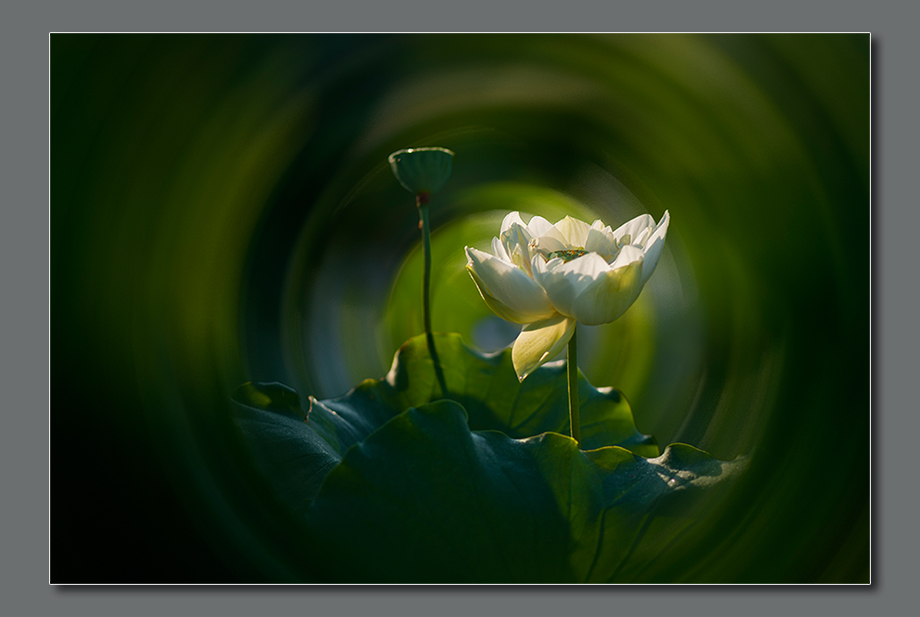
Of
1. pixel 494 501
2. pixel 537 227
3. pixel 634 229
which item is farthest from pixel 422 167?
pixel 494 501

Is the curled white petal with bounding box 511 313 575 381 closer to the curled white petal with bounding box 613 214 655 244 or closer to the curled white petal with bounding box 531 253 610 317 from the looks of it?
the curled white petal with bounding box 531 253 610 317

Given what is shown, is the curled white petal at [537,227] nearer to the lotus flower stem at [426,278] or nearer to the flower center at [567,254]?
the flower center at [567,254]

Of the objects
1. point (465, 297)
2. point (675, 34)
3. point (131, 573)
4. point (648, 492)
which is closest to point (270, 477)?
point (131, 573)

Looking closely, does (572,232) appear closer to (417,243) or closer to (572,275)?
(572,275)

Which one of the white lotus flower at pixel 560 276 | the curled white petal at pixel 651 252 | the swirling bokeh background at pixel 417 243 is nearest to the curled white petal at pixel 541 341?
the white lotus flower at pixel 560 276

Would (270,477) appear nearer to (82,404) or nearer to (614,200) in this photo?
(82,404)

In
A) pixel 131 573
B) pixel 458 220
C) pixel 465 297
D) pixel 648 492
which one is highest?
pixel 458 220

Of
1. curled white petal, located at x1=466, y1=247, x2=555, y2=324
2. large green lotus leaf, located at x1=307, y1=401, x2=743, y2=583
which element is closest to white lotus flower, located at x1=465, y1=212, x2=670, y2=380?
curled white petal, located at x1=466, y1=247, x2=555, y2=324
